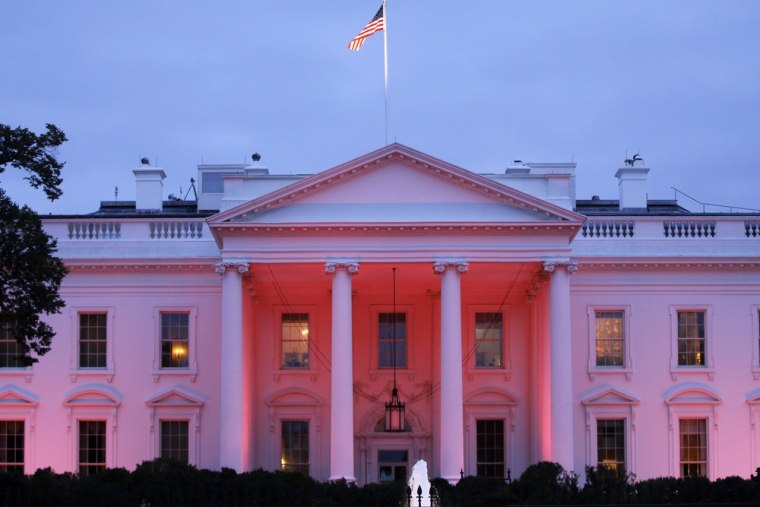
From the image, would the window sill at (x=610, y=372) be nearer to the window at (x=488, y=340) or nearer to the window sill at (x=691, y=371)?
the window sill at (x=691, y=371)

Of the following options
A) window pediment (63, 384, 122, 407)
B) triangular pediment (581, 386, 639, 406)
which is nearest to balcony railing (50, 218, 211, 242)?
window pediment (63, 384, 122, 407)

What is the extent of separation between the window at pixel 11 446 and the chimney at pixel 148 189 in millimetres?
9725

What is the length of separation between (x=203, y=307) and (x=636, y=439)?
46.2 feet

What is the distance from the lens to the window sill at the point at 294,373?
127ft

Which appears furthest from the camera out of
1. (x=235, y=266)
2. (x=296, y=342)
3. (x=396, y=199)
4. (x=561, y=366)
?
(x=296, y=342)

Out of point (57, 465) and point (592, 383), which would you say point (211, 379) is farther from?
point (592, 383)

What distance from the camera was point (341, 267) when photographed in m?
34.4

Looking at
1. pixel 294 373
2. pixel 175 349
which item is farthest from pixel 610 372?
pixel 175 349

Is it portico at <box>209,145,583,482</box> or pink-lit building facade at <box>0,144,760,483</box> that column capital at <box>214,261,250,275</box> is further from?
pink-lit building facade at <box>0,144,760,483</box>

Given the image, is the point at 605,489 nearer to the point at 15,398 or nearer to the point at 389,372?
the point at 389,372

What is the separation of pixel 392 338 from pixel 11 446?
1235 cm

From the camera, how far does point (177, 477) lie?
29.4 m

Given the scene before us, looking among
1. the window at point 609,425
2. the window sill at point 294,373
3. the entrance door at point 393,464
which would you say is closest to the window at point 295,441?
the window sill at point 294,373

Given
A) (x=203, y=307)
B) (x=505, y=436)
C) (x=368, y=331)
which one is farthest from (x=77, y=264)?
(x=505, y=436)
